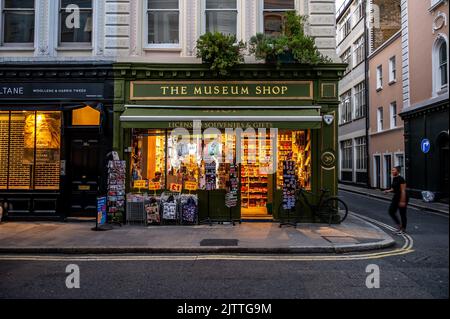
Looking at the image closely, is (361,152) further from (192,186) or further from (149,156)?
(149,156)

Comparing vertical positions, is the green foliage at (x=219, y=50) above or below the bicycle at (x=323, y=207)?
above

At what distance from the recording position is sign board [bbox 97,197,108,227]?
11277mm

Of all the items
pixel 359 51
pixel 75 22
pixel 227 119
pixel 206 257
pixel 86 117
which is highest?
pixel 359 51

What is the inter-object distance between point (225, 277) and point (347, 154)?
32887mm

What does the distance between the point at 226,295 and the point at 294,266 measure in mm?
2318

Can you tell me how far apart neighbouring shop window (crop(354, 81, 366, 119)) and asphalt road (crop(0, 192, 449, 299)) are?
25273mm

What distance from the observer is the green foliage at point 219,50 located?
12109 millimetres

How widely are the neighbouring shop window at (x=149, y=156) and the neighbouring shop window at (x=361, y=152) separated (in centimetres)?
2287

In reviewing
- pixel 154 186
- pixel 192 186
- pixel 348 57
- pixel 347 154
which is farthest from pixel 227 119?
pixel 348 57

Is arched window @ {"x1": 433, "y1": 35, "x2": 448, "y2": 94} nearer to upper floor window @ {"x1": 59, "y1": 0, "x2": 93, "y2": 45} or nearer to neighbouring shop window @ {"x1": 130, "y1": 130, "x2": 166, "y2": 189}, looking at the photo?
neighbouring shop window @ {"x1": 130, "y1": 130, "x2": 166, "y2": 189}

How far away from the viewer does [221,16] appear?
1341 centimetres

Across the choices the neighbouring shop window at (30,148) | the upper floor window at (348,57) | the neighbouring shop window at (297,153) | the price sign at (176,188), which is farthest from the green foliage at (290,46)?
the upper floor window at (348,57)

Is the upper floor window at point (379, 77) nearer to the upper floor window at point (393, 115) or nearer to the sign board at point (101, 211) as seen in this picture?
the upper floor window at point (393, 115)

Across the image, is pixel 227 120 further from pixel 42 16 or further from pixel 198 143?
pixel 42 16
